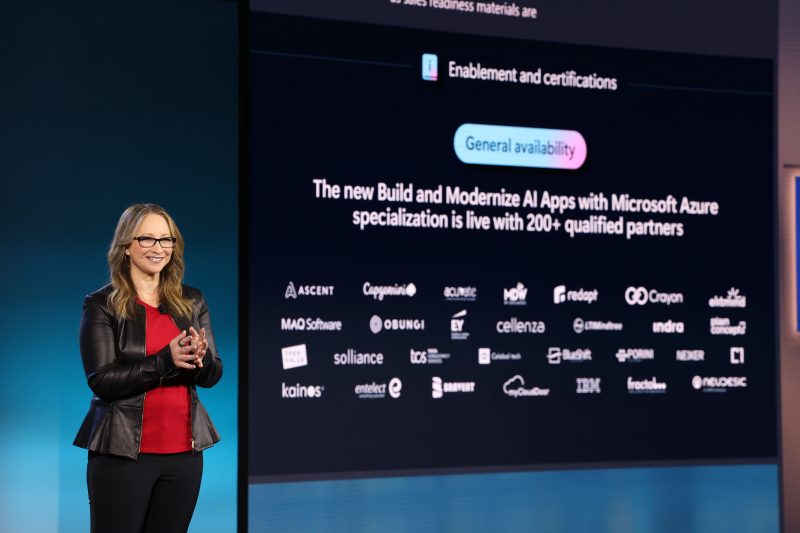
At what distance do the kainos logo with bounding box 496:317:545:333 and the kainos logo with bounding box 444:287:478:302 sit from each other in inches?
6.4

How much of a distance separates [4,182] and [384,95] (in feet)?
5.14

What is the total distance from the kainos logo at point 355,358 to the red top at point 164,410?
Answer: 138 cm

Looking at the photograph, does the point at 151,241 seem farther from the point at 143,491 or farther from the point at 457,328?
the point at 457,328

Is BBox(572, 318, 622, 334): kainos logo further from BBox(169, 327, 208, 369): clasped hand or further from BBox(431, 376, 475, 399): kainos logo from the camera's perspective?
BBox(169, 327, 208, 369): clasped hand

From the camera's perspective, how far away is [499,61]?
172 inches

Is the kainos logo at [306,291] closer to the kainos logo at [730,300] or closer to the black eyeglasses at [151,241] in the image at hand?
the black eyeglasses at [151,241]

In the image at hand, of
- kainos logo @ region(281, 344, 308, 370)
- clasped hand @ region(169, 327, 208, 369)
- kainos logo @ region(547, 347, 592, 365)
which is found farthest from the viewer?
kainos logo @ region(547, 347, 592, 365)

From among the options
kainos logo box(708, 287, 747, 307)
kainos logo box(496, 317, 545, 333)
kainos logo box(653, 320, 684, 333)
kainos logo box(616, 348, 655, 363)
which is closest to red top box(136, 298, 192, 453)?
kainos logo box(496, 317, 545, 333)

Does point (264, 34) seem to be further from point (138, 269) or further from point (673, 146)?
point (673, 146)

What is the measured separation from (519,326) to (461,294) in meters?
0.30

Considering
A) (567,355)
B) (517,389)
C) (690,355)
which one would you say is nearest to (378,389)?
(517,389)

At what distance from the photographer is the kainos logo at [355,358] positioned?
13.4ft

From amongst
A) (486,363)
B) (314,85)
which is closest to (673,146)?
(486,363)

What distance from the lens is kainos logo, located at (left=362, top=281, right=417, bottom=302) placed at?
4160 mm
